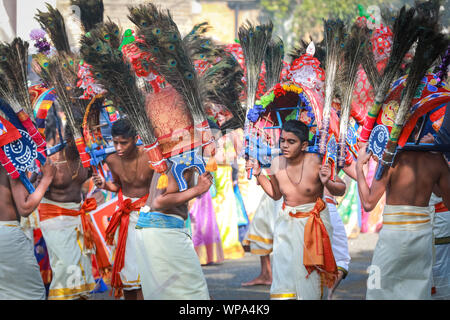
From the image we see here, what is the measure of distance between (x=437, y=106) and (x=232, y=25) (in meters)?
17.5

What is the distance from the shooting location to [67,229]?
6375 millimetres

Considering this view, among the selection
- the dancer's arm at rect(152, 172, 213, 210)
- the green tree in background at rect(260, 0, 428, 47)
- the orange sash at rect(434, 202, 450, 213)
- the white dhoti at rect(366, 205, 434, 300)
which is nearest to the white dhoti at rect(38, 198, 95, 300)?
the dancer's arm at rect(152, 172, 213, 210)

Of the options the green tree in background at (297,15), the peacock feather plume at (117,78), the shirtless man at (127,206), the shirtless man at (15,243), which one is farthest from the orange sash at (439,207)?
the green tree in background at (297,15)

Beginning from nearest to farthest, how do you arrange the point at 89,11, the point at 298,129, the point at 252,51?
the point at 298,129, the point at 252,51, the point at 89,11

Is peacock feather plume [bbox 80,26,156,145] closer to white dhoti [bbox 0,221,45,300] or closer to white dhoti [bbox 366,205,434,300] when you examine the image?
white dhoti [bbox 0,221,45,300]

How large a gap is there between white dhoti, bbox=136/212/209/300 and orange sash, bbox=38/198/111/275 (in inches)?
62.4

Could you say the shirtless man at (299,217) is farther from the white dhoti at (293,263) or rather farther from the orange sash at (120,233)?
the orange sash at (120,233)

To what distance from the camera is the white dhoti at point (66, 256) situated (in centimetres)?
618

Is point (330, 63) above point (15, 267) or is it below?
above

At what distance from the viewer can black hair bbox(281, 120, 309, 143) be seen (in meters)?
5.36

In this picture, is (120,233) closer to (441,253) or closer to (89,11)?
(89,11)

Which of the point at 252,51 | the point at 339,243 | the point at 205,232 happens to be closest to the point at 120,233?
the point at 252,51

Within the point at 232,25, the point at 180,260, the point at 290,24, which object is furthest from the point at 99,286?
the point at 232,25

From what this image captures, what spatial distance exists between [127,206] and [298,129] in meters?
1.75
